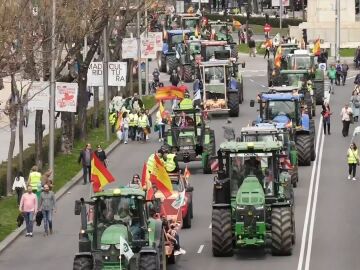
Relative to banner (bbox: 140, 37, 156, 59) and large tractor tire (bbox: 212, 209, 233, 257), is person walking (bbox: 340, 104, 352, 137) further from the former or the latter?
large tractor tire (bbox: 212, 209, 233, 257)

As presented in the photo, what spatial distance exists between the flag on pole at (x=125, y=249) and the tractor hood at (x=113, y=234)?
1.50 feet

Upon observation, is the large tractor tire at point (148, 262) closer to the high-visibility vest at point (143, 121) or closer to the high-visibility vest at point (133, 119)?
the high-visibility vest at point (143, 121)

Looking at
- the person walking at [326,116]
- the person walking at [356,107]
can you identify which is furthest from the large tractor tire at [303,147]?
the person walking at [356,107]

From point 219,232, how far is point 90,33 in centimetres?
2546

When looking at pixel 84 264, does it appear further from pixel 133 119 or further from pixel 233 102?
pixel 233 102

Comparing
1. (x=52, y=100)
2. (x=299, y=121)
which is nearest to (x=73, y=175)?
(x=52, y=100)

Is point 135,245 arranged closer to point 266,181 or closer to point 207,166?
point 266,181

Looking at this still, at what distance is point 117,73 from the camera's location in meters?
66.2

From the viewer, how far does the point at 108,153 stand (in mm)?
61969

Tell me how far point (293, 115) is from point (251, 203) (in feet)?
62.6

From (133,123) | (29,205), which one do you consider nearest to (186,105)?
(133,123)

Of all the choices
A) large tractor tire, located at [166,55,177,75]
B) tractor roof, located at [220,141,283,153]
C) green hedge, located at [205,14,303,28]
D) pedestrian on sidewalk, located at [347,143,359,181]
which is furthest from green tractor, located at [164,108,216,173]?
green hedge, located at [205,14,303,28]

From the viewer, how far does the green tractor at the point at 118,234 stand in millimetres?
32312

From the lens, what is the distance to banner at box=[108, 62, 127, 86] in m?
66.2
